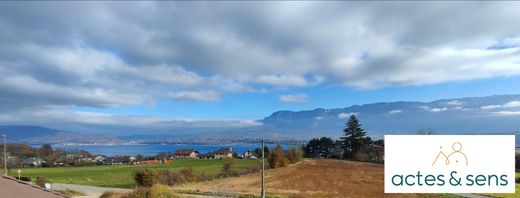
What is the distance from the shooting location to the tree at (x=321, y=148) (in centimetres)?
9425

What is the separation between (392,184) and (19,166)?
80.9 m

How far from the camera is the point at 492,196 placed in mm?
39625

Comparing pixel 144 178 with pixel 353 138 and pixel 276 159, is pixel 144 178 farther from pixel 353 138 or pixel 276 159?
pixel 353 138

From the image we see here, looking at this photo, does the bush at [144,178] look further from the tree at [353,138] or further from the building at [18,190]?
the tree at [353,138]

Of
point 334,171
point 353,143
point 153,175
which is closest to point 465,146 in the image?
point 153,175

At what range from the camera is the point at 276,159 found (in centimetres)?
6850

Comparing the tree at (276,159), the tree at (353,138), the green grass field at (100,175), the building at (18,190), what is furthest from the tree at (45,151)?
the building at (18,190)

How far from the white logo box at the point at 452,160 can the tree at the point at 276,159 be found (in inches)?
2074

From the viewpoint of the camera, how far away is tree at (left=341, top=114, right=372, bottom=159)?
87.2m

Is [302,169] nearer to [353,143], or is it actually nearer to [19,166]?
[353,143]

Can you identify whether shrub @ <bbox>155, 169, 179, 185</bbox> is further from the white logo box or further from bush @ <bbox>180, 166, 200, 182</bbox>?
the white logo box

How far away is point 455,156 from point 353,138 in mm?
74683

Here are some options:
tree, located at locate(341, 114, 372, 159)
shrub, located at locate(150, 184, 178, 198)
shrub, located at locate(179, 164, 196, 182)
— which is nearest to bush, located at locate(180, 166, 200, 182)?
shrub, located at locate(179, 164, 196, 182)

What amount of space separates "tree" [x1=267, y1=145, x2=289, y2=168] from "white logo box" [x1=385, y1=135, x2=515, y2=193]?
52.7 metres
